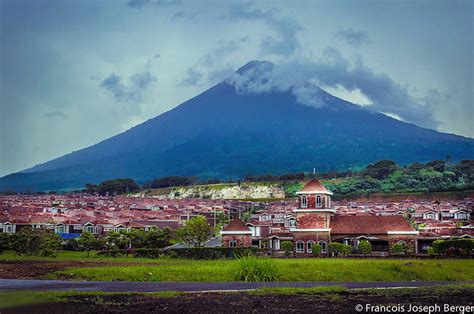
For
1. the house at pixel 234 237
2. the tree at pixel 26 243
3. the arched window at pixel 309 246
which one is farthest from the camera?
the house at pixel 234 237

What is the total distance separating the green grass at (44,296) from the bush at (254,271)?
427 centimetres

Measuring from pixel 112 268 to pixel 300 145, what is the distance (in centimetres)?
14398

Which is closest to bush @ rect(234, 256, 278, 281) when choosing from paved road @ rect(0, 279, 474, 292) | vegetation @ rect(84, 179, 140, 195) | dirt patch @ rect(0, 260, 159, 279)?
paved road @ rect(0, 279, 474, 292)

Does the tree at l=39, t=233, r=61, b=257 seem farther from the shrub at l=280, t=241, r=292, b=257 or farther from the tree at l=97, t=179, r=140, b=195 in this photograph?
the tree at l=97, t=179, r=140, b=195

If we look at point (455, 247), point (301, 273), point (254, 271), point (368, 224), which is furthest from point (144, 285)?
point (368, 224)

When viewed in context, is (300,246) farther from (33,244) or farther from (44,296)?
(44,296)

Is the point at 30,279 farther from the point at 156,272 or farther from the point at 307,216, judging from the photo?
the point at 307,216

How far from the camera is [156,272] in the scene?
21.4 m

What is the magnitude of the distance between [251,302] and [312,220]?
20655 mm

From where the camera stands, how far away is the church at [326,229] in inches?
1332

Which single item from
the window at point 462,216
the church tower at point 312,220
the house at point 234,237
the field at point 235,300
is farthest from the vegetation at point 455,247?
the window at point 462,216

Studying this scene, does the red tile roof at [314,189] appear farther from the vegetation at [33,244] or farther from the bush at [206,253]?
the vegetation at [33,244]

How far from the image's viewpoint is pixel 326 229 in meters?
34.0

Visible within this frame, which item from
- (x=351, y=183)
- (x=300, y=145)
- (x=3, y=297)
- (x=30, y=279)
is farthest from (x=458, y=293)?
(x=300, y=145)
